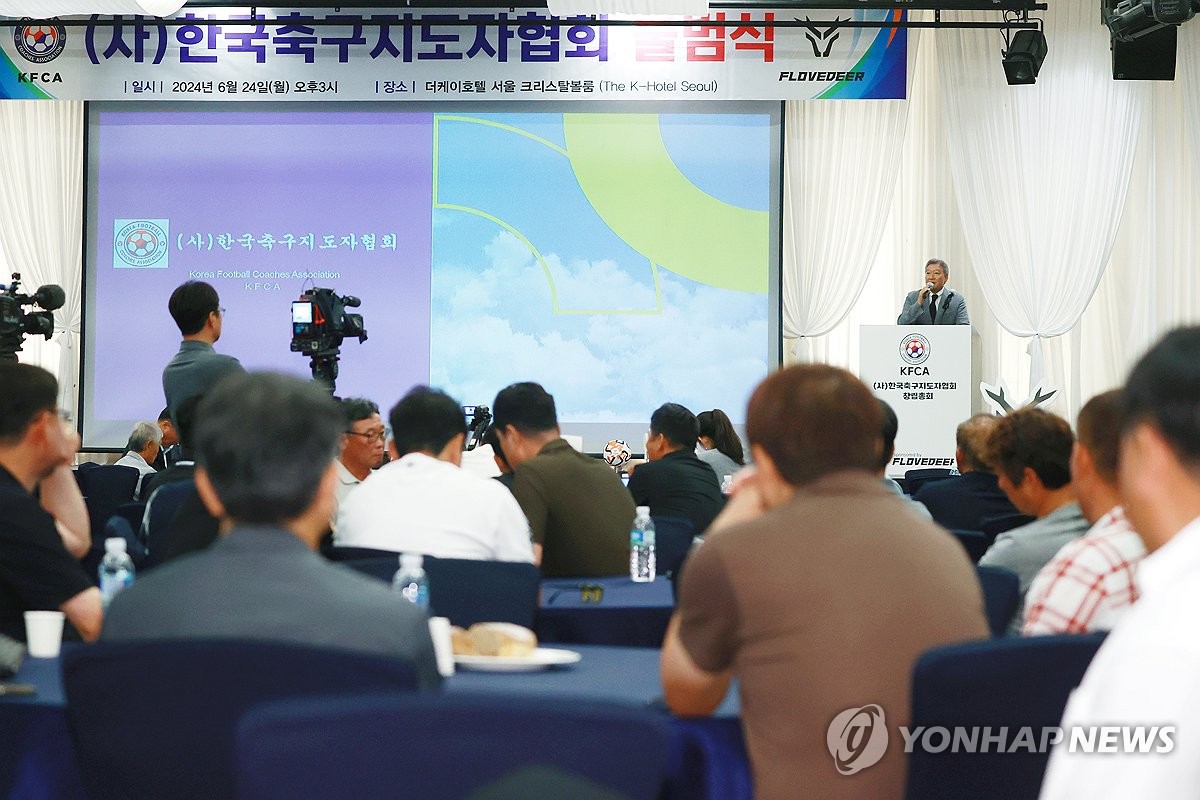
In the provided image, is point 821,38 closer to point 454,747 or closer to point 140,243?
point 140,243

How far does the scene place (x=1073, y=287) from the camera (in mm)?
9852

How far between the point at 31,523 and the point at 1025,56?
26.2ft

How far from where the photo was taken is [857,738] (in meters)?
1.88

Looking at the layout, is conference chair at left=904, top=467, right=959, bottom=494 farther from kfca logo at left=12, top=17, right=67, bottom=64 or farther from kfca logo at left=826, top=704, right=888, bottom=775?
kfca logo at left=12, top=17, right=67, bottom=64

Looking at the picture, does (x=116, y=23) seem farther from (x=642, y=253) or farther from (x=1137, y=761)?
(x=1137, y=761)

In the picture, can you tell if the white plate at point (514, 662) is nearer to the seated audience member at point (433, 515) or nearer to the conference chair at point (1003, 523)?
the seated audience member at point (433, 515)

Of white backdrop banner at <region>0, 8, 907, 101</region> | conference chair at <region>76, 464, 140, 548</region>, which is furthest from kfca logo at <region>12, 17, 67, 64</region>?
conference chair at <region>76, 464, 140, 548</region>

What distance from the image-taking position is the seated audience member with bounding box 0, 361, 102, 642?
8.22 ft

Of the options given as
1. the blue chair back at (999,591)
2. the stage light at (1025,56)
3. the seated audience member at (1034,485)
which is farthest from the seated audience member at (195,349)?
the stage light at (1025,56)

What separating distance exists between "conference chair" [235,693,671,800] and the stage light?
8.63 metres

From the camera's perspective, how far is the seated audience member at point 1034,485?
312 centimetres

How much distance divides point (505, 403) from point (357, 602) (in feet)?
9.03

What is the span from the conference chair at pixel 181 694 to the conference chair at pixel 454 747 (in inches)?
11.3

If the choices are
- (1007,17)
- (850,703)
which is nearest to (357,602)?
(850,703)
